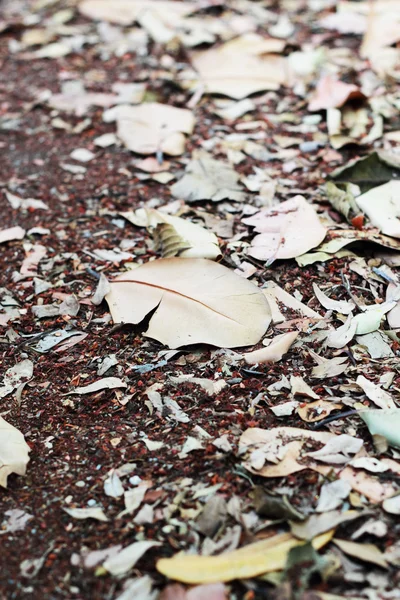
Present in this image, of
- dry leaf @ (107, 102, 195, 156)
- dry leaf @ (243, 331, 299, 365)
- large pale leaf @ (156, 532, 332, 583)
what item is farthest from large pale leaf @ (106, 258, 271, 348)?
dry leaf @ (107, 102, 195, 156)

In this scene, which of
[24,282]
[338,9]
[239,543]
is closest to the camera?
[239,543]

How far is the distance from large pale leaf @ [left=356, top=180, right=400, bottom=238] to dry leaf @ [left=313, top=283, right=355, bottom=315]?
0.31 metres

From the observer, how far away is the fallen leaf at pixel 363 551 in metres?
1.17

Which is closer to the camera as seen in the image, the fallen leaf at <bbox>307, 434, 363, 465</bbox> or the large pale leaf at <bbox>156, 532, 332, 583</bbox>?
the large pale leaf at <bbox>156, 532, 332, 583</bbox>

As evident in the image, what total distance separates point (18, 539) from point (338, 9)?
3062 mm

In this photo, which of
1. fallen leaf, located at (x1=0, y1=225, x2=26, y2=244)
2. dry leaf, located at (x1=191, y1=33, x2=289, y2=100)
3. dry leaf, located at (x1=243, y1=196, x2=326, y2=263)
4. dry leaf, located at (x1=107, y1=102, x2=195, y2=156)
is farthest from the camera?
dry leaf, located at (x1=191, y1=33, x2=289, y2=100)

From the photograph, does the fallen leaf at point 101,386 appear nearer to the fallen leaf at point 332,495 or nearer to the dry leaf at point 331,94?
the fallen leaf at point 332,495

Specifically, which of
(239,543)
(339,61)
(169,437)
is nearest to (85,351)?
(169,437)

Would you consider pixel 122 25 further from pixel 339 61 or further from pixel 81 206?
pixel 81 206

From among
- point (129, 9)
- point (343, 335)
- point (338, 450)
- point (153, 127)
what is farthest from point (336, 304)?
point (129, 9)

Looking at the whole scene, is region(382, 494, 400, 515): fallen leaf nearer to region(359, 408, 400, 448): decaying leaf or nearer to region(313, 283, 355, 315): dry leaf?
region(359, 408, 400, 448): decaying leaf

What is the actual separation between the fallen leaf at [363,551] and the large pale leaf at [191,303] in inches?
22.0

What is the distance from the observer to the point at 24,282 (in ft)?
6.51

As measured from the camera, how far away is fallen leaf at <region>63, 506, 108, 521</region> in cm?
129
